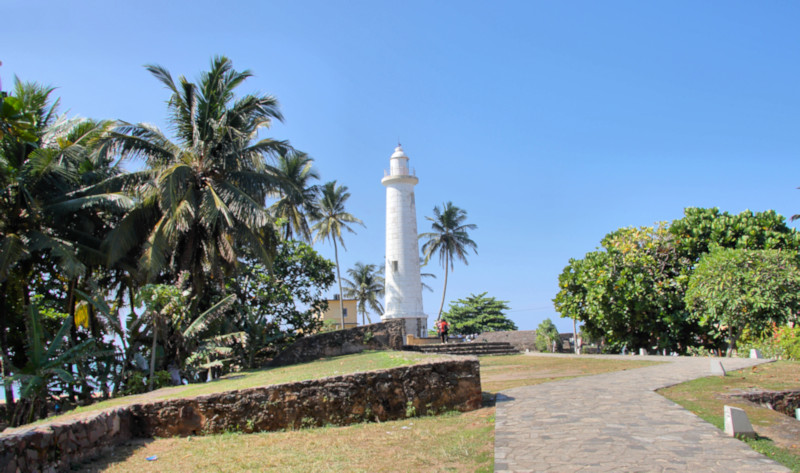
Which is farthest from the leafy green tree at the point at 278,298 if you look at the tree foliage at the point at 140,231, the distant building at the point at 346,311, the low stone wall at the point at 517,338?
the distant building at the point at 346,311

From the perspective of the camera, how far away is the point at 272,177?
17828 mm

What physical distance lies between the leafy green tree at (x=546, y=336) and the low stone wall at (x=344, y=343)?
12683 mm

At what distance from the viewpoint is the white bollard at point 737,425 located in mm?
6352

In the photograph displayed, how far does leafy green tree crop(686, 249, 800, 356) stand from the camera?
17.0 metres

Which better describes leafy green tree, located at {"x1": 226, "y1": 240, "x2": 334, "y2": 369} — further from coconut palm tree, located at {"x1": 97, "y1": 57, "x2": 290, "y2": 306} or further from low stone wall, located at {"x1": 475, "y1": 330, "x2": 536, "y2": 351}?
low stone wall, located at {"x1": 475, "y1": 330, "x2": 536, "y2": 351}

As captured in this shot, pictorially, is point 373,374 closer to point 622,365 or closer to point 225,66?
point 622,365

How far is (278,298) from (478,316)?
1107 inches

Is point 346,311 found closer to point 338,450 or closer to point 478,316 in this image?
point 478,316

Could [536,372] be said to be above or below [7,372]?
below

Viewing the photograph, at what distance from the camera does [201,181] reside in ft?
57.6

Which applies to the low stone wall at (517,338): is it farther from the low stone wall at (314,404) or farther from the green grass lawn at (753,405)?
the low stone wall at (314,404)

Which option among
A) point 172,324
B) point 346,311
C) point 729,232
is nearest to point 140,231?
point 172,324

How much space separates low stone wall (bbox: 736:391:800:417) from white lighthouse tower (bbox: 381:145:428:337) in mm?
21512

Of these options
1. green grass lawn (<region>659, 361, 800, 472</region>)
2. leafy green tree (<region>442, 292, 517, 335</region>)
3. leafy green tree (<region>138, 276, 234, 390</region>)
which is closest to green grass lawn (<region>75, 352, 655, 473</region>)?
green grass lawn (<region>659, 361, 800, 472</region>)
